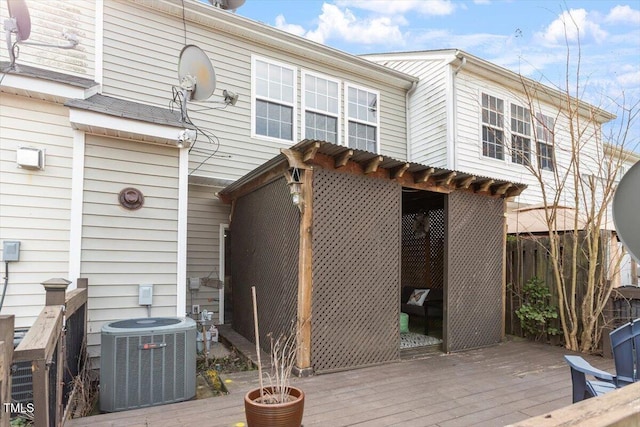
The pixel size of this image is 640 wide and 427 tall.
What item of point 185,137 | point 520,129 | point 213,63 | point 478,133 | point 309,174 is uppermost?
point 213,63

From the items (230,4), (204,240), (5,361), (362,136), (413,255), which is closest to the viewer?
(5,361)

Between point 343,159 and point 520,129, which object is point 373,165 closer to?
point 343,159

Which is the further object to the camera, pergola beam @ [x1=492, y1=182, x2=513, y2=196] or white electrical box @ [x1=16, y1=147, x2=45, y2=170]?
pergola beam @ [x1=492, y1=182, x2=513, y2=196]

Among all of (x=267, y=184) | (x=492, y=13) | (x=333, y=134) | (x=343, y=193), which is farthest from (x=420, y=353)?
(x=492, y=13)

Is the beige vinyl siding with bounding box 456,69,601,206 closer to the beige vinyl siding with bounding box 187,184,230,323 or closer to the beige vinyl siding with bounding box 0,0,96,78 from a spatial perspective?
the beige vinyl siding with bounding box 187,184,230,323

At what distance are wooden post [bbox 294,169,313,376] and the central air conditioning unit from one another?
1147 mm

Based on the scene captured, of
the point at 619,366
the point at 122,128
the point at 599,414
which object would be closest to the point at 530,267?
the point at 619,366

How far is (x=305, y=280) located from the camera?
164 inches

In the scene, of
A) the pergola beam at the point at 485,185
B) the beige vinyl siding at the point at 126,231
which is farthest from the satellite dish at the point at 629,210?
the beige vinyl siding at the point at 126,231

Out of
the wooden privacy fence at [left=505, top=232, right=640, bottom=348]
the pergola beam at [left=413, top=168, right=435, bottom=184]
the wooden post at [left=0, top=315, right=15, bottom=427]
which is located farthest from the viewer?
the wooden privacy fence at [left=505, top=232, right=640, bottom=348]

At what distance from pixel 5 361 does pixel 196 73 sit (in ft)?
14.4

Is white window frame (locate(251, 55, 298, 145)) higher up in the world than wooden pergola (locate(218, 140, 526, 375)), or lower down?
higher up

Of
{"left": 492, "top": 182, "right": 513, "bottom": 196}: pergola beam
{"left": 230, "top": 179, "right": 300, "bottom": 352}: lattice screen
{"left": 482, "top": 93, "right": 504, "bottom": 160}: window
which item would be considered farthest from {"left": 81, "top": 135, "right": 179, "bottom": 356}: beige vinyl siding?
{"left": 482, "top": 93, "right": 504, "bottom": 160}: window

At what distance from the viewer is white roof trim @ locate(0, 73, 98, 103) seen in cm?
383
